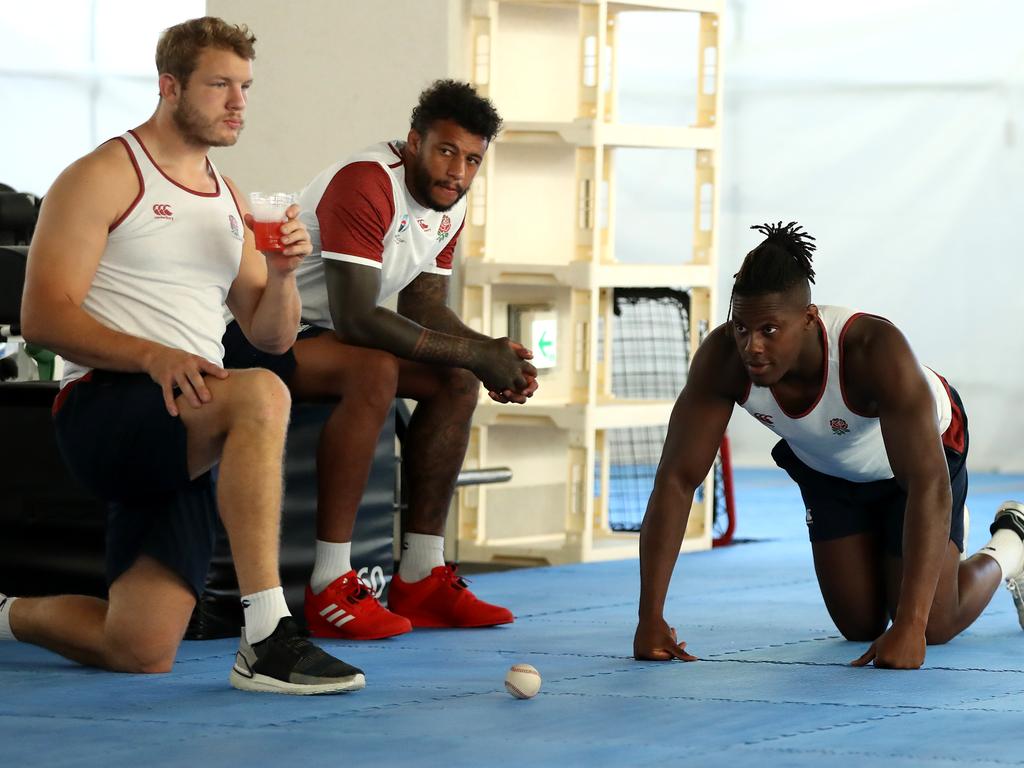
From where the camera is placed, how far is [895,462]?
3.54 metres

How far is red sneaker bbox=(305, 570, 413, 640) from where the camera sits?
4016 millimetres

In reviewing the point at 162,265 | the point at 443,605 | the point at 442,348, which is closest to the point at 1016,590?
the point at 443,605

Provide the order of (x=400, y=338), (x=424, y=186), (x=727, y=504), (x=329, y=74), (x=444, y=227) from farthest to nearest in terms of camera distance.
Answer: (x=727, y=504), (x=329, y=74), (x=444, y=227), (x=424, y=186), (x=400, y=338)

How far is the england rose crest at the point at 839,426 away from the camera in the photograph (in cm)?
374

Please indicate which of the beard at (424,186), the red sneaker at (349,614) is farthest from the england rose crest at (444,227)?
the red sneaker at (349,614)

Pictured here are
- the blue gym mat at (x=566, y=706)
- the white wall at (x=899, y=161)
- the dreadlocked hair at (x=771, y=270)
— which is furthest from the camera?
the white wall at (x=899, y=161)

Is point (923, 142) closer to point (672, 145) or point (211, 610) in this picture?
point (672, 145)

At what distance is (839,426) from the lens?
148 inches

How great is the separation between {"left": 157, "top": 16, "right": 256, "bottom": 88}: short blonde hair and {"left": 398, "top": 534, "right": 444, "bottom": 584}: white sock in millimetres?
1437

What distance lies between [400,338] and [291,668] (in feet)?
3.76

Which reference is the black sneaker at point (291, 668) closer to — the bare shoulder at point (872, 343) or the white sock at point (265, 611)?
the white sock at point (265, 611)

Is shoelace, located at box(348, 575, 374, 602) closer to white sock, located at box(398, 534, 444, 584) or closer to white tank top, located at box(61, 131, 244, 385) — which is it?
white sock, located at box(398, 534, 444, 584)

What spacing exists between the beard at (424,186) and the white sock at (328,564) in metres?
0.87

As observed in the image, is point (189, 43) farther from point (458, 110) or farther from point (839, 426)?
point (839, 426)
